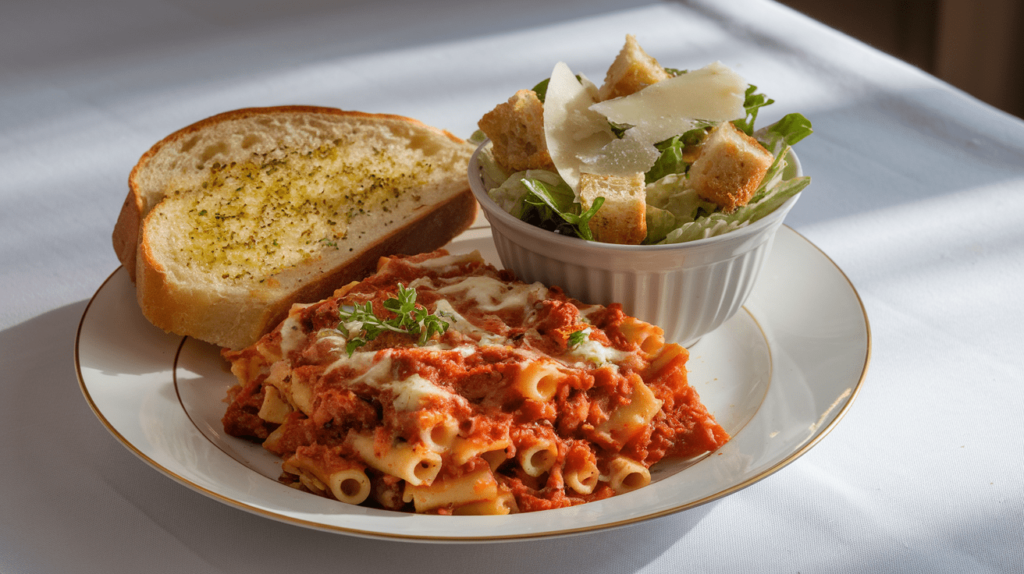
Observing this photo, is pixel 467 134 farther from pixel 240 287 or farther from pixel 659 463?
pixel 659 463

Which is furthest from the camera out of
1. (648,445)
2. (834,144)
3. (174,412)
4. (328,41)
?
(328,41)

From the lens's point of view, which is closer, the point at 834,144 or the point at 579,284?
the point at 579,284

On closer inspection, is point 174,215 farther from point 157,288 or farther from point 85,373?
point 85,373

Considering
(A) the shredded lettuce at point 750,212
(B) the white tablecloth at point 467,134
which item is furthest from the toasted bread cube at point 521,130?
(B) the white tablecloth at point 467,134

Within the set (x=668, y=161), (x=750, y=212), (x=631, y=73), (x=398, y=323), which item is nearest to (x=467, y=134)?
(x=631, y=73)

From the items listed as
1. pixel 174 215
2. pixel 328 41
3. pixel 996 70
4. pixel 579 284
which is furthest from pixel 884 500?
pixel 996 70

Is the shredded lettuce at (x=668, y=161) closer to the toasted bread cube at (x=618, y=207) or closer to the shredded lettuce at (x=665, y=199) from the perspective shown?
the shredded lettuce at (x=665, y=199)

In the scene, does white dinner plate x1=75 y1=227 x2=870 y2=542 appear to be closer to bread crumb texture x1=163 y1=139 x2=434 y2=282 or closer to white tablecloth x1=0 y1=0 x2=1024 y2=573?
white tablecloth x1=0 y1=0 x2=1024 y2=573
